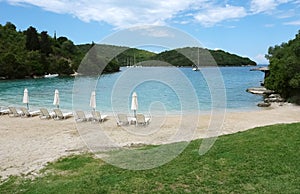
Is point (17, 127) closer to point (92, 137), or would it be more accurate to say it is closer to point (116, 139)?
point (92, 137)

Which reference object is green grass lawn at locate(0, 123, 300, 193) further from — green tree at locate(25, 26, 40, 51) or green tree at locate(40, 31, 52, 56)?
green tree at locate(40, 31, 52, 56)

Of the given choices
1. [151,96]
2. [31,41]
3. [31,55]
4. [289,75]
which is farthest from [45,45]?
[289,75]

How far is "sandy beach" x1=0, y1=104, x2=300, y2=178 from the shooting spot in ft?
26.6

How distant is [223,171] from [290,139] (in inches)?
115

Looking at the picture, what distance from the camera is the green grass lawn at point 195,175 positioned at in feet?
16.8

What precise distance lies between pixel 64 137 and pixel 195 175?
22.3 feet

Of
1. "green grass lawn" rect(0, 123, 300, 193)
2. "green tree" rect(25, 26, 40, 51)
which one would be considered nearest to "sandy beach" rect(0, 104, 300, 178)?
"green grass lawn" rect(0, 123, 300, 193)

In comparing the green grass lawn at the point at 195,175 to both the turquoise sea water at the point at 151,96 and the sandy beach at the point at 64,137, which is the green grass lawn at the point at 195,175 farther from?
the turquoise sea water at the point at 151,96

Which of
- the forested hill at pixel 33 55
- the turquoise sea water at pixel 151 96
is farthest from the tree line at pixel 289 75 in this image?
the forested hill at pixel 33 55

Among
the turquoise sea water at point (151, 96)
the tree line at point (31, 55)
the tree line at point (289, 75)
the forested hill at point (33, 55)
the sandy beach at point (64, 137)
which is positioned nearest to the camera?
the sandy beach at point (64, 137)

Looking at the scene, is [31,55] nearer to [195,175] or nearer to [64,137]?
[64,137]

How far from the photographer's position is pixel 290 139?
7.67 m

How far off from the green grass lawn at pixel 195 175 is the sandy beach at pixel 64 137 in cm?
109

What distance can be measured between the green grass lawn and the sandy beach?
1.09 metres
